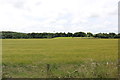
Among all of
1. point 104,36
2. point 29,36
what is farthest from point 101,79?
point 104,36

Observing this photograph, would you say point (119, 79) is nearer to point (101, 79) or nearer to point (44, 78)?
point (101, 79)

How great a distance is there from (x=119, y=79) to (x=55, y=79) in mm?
2558

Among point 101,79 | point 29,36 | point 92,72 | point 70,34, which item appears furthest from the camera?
point 70,34

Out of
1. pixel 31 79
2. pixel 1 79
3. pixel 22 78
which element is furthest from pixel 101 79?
pixel 1 79

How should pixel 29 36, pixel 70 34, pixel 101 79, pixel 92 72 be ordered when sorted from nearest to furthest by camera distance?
pixel 101 79, pixel 92 72, pixel 29 36, pixel 70 34

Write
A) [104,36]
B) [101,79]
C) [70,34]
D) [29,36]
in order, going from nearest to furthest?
[101,79] < [29,36] < [104,36] < [70,34]

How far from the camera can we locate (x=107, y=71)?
660cm

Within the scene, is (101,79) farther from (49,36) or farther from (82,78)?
(49,36)

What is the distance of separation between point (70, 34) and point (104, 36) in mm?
29956

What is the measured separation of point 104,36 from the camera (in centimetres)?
11381

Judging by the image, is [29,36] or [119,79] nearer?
[119,79]

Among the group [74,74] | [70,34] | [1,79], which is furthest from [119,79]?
[70,34]

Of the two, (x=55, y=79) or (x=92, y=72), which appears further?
(x=92, y=72)

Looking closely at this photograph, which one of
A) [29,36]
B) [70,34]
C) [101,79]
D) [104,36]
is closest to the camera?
[101,79]
